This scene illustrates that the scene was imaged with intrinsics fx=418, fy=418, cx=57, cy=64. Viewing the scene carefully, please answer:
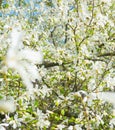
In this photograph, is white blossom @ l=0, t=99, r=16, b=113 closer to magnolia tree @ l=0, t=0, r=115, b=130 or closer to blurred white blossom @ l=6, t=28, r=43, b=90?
blurred white blossom @ l=6, t=28, r=43, b=90

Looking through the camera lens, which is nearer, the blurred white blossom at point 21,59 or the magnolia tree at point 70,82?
the blurred white blossom at point 21,59

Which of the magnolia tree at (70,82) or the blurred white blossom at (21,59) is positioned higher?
the magnolia tree at (70,82)

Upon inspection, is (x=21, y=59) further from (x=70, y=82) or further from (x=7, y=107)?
(x=70, y=82)

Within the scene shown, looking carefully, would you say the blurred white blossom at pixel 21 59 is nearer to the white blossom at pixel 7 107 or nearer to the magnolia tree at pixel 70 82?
the white blossom at pixel 7 107

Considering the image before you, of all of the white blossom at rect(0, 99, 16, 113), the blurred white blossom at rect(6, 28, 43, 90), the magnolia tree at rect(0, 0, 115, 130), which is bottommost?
the white blossom at rect(0, 99, 16, 113)

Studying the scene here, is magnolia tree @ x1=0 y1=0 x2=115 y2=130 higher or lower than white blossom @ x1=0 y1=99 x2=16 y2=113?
higher

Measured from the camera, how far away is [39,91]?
5633 millimetres

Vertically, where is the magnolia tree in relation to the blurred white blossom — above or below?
above

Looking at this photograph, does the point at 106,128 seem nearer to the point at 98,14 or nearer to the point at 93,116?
the point at 93,116

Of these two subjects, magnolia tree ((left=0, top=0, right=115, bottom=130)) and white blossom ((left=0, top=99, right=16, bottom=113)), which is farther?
magnolia tree ((left=0, top=0, right=115, bottom=130))

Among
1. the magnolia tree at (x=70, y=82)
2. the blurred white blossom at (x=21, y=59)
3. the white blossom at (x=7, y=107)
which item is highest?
the magnolia tree at (x=70, y=82)

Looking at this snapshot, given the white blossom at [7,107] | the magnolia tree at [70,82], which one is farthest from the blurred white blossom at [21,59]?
the magnolia tree at [70,82]

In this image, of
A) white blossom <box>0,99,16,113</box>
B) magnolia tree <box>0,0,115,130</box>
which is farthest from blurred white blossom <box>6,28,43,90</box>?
magnolia tree <box>0,0,115,130</box>

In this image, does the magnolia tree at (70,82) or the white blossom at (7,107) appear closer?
the white blossom at (7,107)
